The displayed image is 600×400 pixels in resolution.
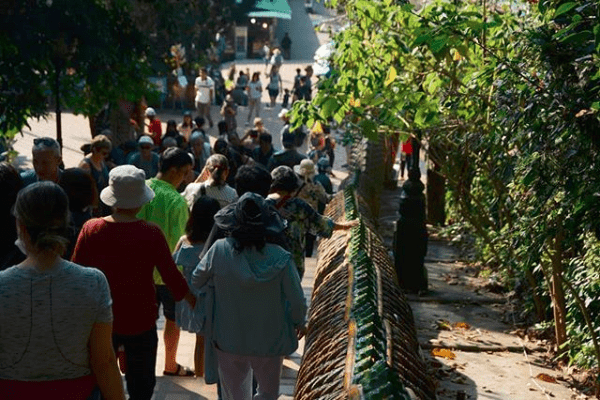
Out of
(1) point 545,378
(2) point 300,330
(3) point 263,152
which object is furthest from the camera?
(3) point 263,152

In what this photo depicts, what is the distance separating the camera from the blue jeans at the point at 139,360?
673 cm

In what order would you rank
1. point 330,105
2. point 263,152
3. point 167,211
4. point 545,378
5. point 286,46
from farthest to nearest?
point 286,46 → point 263,152 → point 330,105 → point 545,378 → point 167,211

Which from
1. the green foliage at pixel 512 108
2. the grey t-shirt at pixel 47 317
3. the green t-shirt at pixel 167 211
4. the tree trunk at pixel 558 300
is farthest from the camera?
the tree trunk at pixel 558 300

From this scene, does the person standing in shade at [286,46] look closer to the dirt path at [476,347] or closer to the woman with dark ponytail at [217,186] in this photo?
the dirt path at [476,347]

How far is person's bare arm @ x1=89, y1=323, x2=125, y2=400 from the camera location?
4.72 m

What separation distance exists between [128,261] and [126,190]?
0.48 metres

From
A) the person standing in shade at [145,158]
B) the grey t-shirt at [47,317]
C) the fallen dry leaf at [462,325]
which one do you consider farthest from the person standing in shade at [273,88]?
the grey t-shirt at [47,317]

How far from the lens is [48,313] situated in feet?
15.1

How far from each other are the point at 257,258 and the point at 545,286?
5.25 m

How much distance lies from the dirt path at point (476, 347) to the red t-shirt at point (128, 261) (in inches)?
106

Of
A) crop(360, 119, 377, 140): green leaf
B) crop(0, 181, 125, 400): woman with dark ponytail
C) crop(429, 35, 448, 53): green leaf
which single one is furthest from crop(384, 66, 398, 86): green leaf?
crop(0, 181, 125, 400): woman with dark ponytail

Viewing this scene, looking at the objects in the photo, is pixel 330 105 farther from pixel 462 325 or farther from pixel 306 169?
pixel 462 325

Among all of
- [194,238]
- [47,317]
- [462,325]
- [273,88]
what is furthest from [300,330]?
[273,88]

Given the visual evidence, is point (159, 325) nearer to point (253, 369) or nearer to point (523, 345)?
point (523, 345)
